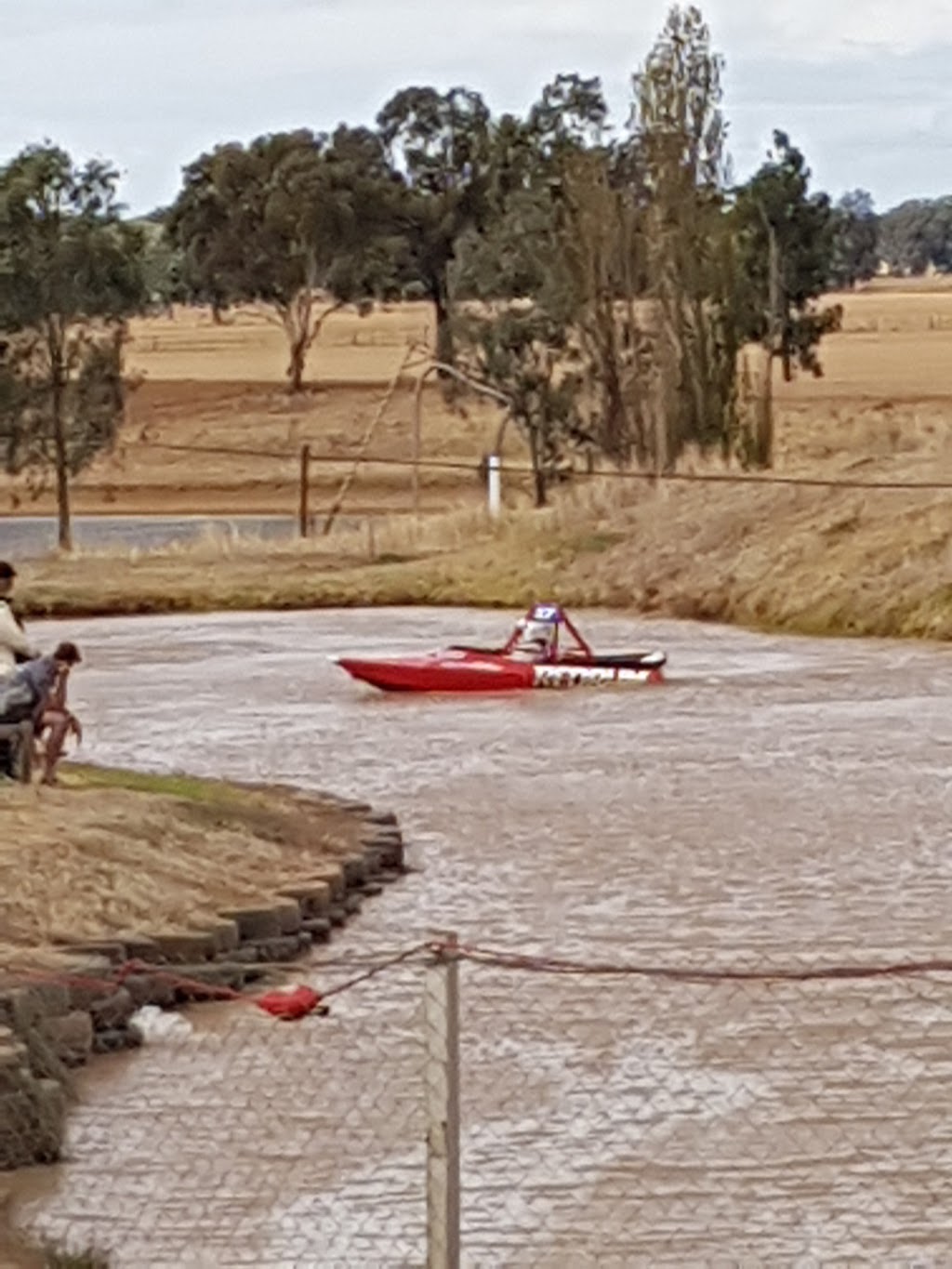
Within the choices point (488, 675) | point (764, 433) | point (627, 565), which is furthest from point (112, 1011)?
point (764, 433)

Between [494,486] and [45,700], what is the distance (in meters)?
30.3

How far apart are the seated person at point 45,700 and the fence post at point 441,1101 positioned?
986 centimetres

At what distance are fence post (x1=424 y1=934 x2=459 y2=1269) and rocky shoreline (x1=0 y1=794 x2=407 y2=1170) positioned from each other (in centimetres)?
126

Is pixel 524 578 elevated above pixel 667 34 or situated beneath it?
situated beneath

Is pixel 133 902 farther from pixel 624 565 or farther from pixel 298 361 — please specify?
pixel 298 361

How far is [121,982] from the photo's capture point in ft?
45.0

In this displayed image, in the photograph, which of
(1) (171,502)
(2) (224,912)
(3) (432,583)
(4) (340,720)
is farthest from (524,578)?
(2) (224,912)

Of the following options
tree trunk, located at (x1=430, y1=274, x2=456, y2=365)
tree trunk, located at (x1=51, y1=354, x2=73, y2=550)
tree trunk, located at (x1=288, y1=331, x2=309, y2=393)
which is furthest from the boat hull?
tree trunk, located at (x1=288, y1=331, x2=309, y2=393)

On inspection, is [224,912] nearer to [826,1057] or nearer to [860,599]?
[826,1057]

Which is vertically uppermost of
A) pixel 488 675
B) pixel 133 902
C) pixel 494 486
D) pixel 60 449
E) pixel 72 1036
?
pixel 133 902

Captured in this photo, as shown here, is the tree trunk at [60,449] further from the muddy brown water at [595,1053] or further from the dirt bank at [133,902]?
the dirt bank at [133,902]

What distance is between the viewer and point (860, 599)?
39.6 metres

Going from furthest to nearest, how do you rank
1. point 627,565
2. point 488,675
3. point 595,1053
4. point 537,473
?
point 537,473 → point 627,565 → point 488,675 → point 595,1053

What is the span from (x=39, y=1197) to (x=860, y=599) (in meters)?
28.3
